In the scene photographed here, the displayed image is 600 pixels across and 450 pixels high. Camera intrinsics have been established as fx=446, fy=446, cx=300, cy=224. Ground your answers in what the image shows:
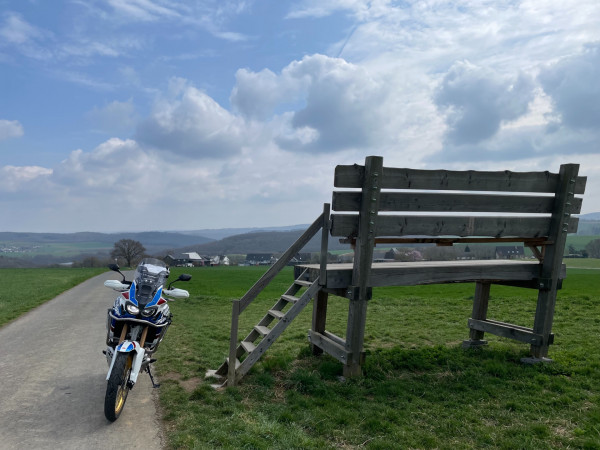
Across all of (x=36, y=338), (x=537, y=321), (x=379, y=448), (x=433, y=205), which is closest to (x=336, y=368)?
(x=379, y=448)

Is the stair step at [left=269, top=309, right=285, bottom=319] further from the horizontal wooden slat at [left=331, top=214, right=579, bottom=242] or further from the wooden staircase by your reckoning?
the horizontal wooden slat at [left=331, top=214, right=579, bottom=242]

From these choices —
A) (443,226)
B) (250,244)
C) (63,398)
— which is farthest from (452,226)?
(250,244)

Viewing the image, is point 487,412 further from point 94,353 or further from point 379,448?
point 94,353

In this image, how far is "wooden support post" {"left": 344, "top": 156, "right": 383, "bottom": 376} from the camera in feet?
19.7

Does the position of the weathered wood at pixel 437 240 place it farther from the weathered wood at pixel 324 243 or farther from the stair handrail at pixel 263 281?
the stair handrail at pixel 263 281

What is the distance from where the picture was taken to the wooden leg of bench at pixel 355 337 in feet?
20.7

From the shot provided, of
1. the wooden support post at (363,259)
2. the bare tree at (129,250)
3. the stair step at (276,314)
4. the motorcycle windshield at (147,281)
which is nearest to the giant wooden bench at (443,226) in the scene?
the wooden support post at (363,259)

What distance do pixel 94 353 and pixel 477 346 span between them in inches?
277

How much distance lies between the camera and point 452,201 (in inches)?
257

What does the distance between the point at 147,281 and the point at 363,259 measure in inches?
112

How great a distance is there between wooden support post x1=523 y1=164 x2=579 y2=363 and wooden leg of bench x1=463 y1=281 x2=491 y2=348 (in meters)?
1.10

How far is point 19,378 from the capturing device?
655 cm

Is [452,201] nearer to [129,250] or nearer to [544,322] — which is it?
[544,322]

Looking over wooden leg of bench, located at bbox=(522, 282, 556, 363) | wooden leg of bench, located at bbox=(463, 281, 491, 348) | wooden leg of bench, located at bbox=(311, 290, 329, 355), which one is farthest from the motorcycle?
wooden leg of bench, located at bbox=(522, 282, 556, 363)
